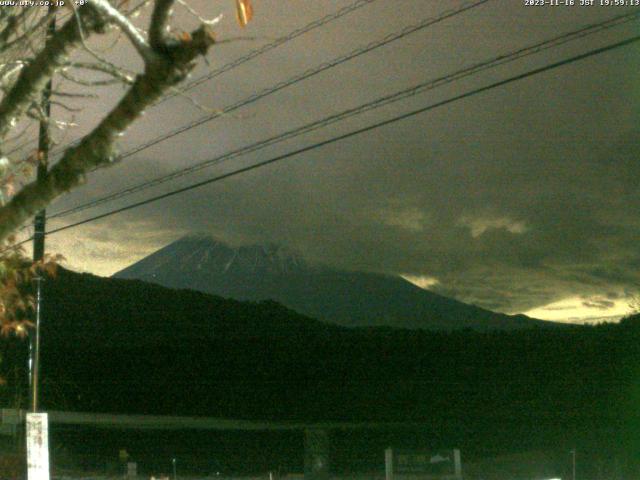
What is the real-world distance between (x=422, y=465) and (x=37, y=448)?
10825 millimetres

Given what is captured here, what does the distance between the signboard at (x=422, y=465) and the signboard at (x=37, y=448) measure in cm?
1002

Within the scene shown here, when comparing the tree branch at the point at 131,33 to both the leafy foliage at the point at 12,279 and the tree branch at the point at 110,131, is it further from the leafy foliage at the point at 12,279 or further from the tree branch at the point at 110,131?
the leafy foliage at the point at 12,279

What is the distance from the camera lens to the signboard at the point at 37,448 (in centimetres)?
1339

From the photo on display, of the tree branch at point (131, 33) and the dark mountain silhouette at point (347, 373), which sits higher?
the tree branch at point (131, 33)

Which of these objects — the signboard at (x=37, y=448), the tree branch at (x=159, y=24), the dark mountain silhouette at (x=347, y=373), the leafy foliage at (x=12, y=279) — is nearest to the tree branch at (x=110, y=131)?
the tree branch at (x=159, y=24)

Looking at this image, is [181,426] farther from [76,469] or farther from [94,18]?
[94,18]

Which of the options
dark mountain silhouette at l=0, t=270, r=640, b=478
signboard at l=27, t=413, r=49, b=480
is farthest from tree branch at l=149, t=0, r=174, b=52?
dark mountain silhouette at l=0, t=270, r=640, b=478

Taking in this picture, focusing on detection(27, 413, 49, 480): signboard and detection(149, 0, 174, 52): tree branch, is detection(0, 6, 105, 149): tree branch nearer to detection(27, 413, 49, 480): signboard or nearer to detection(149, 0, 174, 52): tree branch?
detection(149, 0, 174, 52): tree branch

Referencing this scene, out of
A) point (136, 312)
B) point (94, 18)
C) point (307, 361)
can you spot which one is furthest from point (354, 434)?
point (94, 18)

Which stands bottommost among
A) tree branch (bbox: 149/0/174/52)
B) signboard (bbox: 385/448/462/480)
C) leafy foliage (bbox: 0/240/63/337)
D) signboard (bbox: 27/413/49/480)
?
signboard (bbox: 385/448/462/480)

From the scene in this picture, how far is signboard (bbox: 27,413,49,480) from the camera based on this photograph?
43.9 ft

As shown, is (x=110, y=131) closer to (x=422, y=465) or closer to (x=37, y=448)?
(x=37, y=448)

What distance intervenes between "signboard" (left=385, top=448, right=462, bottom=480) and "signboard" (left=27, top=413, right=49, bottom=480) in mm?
10017

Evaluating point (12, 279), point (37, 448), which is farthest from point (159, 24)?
point (37, 448)
